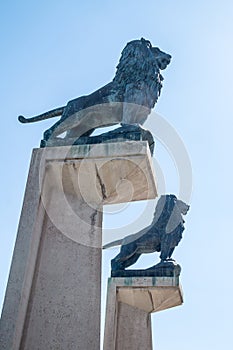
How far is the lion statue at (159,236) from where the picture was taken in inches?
315

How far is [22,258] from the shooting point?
14.7ft

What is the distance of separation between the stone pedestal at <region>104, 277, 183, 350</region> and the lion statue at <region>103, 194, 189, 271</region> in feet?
1.65

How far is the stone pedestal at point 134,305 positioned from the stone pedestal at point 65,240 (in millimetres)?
2273

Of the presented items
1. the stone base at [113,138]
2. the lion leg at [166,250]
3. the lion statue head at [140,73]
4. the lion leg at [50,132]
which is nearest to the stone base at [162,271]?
the lion leg at [166,250]

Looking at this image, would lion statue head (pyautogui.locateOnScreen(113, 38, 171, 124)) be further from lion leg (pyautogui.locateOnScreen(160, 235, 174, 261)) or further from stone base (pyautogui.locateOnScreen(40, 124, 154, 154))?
lion leg (pyautogui.locateOnScreen(160, 235, 174, 261))

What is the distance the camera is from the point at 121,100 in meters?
5.67

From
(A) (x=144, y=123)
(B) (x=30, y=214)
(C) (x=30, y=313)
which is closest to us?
(C) (x=30, y=313)

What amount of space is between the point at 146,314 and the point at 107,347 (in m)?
1.12

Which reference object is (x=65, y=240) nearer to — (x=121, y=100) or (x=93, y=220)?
(x=93, y=220)

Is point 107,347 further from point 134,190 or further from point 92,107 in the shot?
point 92,107

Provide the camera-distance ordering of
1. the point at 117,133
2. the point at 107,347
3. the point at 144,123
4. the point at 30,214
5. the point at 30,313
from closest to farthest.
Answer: the point at 30,313 < the point at 30,214 < the point at 117,133 < the point at 144,123 < the point at 107,347

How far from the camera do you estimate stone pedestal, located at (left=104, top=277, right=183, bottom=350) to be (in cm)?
723

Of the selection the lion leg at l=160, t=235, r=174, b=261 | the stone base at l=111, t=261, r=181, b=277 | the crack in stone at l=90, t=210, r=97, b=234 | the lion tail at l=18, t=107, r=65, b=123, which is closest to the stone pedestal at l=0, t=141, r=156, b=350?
the crack in stone at l=90, t=210, r=97, b=234

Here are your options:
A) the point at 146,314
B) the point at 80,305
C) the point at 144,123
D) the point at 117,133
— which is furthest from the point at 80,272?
the point at 146,314
